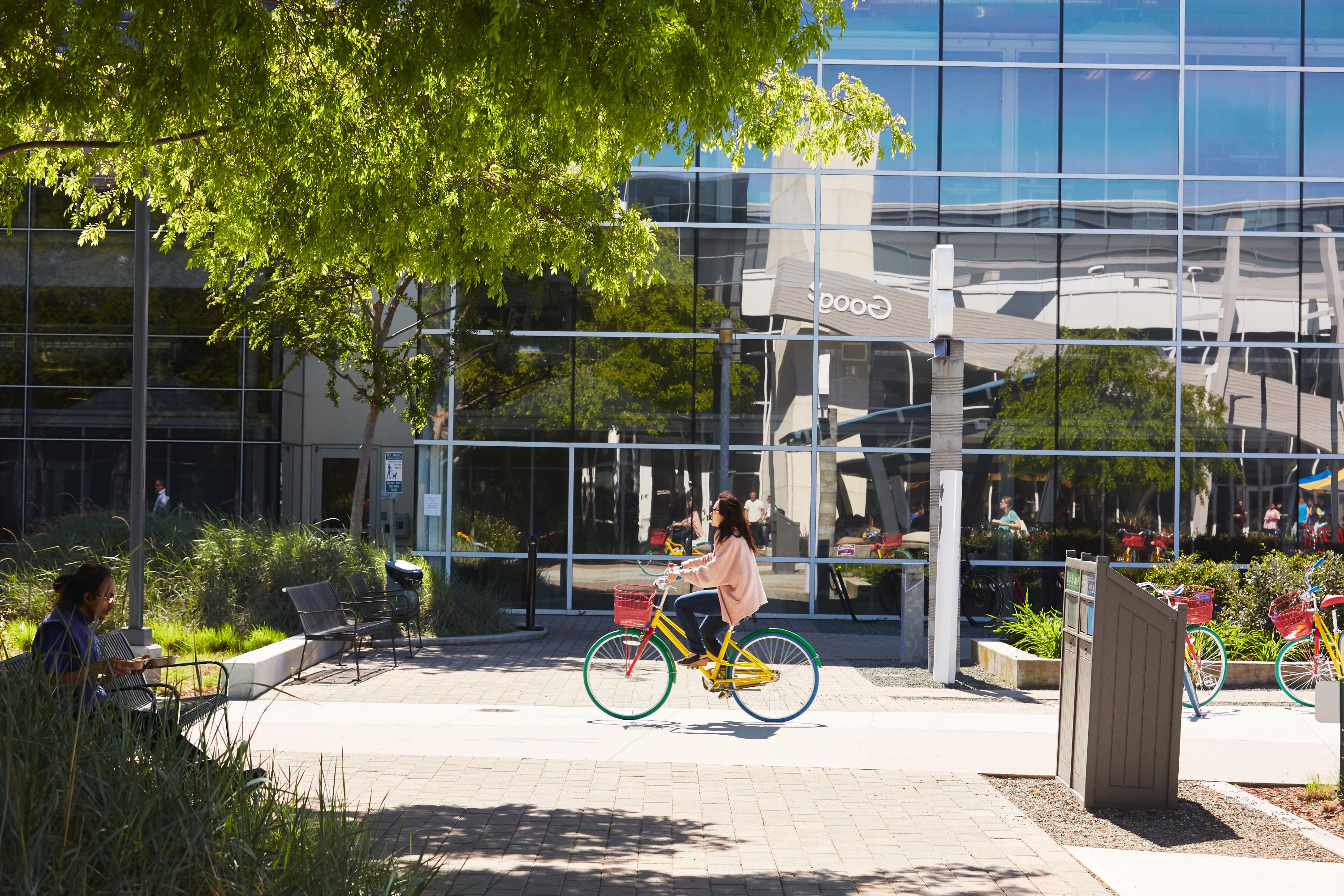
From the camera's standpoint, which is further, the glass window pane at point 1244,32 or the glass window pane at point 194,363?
the glass window pane at point 194,363

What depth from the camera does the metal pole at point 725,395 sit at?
17641 millimetres

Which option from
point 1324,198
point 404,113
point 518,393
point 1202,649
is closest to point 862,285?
point 518,393

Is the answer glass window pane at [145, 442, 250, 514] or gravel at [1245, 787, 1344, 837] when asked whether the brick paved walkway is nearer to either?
gravel at [1245, 787, 1344, 837]

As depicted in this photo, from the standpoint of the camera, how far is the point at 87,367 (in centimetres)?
2750

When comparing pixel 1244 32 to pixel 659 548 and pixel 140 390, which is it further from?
pixel 140 390

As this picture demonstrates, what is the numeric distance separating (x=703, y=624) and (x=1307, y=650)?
593 cm

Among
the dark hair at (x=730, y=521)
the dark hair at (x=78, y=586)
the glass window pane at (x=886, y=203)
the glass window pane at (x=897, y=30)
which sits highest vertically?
the glass window pane at (x=897, y=30)

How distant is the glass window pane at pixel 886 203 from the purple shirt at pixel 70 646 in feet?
52.5

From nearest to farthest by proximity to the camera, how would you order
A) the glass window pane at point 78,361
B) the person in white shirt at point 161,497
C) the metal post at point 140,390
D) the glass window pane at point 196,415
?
the metal post at point 140,390
the person in white shirt at point 161,497
the glass window pane at point 78,361
the glass window pane at point 196,415

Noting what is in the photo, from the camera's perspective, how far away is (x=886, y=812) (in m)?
7.00

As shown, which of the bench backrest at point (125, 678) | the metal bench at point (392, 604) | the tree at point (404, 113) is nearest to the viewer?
the tree at point (404, 113)

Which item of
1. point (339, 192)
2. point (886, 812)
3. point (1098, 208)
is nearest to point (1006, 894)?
point (886, 812)

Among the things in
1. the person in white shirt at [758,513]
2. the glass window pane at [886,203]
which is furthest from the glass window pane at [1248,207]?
the person in white shirt at [758,513]

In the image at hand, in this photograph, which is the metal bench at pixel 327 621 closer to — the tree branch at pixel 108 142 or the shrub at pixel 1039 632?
the tree branch at pixel 108 142
